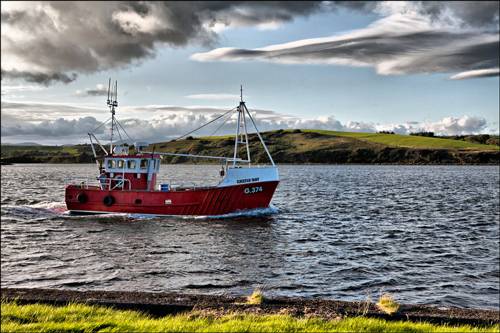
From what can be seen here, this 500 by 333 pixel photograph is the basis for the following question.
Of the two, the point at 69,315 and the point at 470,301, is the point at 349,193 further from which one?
the point at 69,315

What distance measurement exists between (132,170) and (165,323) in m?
36.8

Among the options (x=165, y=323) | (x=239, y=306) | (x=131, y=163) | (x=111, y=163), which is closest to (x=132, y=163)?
(x=131, y=163)

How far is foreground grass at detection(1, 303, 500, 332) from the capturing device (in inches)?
391

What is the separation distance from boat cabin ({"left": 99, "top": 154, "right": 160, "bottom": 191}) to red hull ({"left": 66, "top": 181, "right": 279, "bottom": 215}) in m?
1.49

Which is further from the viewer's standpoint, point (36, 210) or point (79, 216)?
point (36, 210)

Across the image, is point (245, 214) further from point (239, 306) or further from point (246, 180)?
point (239, 306)

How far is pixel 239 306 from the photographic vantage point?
45.5ft

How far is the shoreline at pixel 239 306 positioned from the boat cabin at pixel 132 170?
29.8m

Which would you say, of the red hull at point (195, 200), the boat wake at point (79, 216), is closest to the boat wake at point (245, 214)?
the boat wake at point (79, 216)

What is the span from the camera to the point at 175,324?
10297 mm

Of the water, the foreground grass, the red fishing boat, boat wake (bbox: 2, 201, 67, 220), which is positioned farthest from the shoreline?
boat wake (bbox: 2, 201, 67, 220)

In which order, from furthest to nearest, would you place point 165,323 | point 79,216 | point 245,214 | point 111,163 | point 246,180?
point 79,216, point 111,163, point 245,214, point 246,180, point 165,323

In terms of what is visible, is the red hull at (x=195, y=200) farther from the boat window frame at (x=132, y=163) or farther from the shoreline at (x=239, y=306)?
the shoreline at (x=239, y=306)

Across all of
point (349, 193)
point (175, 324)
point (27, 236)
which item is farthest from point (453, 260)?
point (349, 193)
